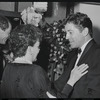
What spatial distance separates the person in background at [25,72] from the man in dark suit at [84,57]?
35 cm

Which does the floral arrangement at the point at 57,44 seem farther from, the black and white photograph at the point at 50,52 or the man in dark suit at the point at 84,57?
the man in dark suit at the point at 84,57

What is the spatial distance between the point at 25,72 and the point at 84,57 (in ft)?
2.89

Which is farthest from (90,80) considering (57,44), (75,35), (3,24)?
(57,44)

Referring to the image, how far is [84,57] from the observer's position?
245 cm

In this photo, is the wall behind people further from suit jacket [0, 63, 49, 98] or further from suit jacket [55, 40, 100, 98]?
suit jacket [0, 63, 49, 98]

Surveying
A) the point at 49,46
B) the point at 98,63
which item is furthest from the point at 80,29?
the point at 49,46

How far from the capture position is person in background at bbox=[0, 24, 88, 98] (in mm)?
1741

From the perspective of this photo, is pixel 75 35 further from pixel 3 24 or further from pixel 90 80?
pixel 3 24

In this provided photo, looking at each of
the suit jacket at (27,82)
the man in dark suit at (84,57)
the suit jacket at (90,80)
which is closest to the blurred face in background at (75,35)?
the man in dark suit at (84,57)

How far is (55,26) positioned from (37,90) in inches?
81.5

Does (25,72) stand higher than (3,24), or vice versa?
(3,24)

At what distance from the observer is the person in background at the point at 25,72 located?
1741 mm

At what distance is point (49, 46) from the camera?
380cm

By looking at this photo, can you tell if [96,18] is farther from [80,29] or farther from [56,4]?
[80,29]
